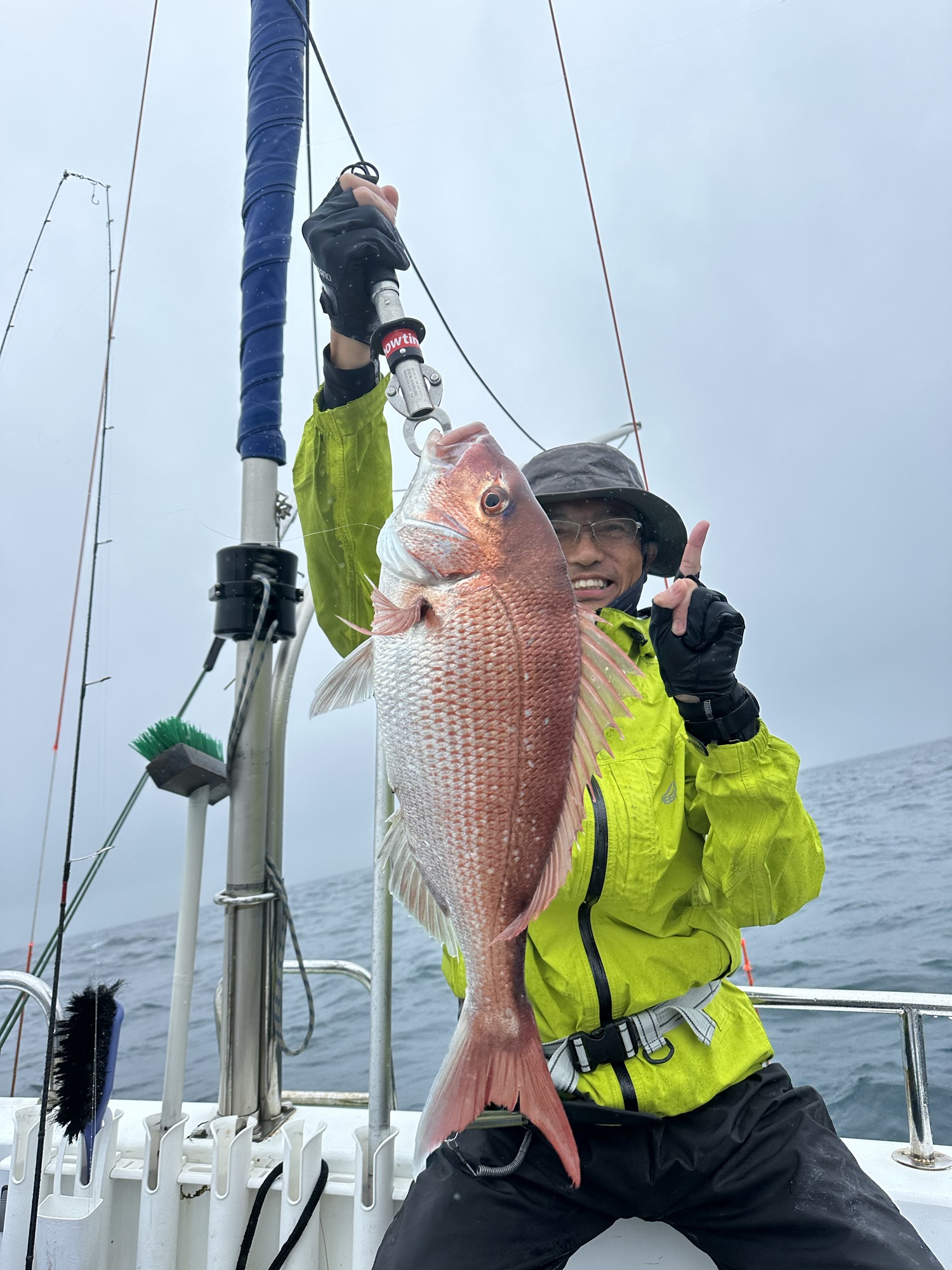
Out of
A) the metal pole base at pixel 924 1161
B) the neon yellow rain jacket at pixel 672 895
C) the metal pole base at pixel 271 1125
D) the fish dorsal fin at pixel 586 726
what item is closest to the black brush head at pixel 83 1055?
the metal pole base at pixel 271 1125

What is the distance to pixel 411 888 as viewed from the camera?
53.1 inches

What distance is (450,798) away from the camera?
4.05ft

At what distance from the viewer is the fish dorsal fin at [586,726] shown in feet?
4.14

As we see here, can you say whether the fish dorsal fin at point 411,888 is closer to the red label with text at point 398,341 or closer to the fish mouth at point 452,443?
the fish mouth at point 452,443

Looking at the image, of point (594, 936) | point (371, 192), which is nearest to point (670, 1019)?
point (594, 936)

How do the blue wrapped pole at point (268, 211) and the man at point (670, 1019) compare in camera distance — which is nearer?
the man at point (670, 1019)

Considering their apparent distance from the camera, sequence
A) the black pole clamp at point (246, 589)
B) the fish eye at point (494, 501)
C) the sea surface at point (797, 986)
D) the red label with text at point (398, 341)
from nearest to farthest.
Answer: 1. the fish eye at point (494, 501)
2. the red label with text at point (398, 341)
3. the black pole clamp at point (246, 589)
4. the sea surface at point (797, 986)

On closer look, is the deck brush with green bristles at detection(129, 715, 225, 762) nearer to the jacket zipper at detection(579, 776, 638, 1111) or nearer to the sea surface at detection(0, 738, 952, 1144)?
the sea surface at detection(0, 738, 952, 1144)

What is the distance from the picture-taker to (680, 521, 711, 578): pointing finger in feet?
4.93

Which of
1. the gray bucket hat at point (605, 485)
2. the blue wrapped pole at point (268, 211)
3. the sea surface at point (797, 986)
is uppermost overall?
the blue wrapped pole at point (268, 211)

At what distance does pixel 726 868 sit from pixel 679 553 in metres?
1.12

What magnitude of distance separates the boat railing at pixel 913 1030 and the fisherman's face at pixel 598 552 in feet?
4.15

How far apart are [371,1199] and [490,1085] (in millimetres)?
1090

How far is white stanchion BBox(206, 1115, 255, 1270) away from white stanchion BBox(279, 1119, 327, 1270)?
11cm
